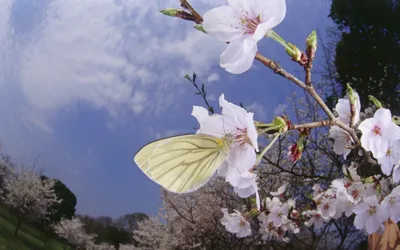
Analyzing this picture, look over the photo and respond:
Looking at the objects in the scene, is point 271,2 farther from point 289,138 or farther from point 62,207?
point 62,207

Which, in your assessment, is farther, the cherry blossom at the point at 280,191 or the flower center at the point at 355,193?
the cherry blossom at the point at 280,191

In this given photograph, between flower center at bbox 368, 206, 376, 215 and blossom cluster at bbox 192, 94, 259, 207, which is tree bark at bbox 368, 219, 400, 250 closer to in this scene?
flower center at bbox 368, 206, 376, 215

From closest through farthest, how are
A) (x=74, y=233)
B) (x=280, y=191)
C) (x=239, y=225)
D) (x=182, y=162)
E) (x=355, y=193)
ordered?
(x=182, y=162) → (x=355, y=193) → (x=239, y=225) → (x=280, y=191) → (x=74, y=233)

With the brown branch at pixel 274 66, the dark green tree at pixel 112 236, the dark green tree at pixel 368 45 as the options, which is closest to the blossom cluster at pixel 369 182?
the brown branch at pixel 274 66

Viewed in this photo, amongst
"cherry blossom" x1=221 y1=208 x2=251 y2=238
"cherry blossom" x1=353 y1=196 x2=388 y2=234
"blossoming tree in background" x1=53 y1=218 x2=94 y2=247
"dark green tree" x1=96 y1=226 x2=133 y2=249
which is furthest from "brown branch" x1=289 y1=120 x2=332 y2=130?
"blossoming tree in background" x1=53 y1=218 x2=94 y2=247

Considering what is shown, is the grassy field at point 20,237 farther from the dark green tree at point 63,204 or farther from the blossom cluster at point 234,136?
the blossom cluster at point 234,136

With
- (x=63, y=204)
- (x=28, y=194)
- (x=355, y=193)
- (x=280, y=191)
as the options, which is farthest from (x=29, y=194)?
(x=355, y=193)

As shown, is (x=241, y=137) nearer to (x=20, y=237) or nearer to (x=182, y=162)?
(x=182, y=162)
